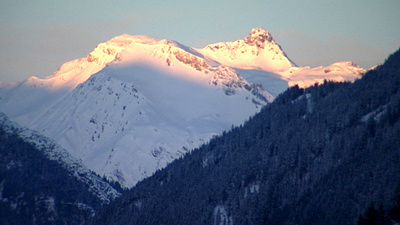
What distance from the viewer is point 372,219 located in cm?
19112

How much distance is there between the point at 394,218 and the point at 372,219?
16.5ft

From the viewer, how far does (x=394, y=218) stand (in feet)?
634
